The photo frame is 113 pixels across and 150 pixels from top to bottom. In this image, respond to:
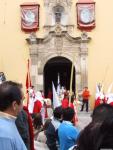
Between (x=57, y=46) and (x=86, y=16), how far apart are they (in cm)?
215

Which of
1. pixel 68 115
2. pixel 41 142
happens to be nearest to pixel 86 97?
pixel 41 142

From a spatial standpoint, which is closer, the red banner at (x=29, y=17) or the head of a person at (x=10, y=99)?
the head of a person at (x=10, y=99)

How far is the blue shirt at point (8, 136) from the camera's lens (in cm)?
359

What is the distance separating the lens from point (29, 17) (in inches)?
1151

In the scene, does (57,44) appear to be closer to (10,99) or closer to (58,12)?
(58,12)

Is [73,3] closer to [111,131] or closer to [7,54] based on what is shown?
[7,54]

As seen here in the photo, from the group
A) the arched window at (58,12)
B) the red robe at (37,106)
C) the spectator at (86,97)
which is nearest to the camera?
the red robe at (37,106)

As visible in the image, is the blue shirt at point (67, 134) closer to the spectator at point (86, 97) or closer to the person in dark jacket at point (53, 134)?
the person in dark jacket at point (53, 134)

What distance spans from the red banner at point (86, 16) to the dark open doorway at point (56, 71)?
6.57 feet

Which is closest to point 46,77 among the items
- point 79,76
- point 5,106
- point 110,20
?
point 79,76

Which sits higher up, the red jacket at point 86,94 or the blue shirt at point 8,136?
the blue shirt at point 8,136

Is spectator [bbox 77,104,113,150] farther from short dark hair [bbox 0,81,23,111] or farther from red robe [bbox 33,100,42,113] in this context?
red robe [bbox 33,100,42,113]

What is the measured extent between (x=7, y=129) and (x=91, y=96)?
958 inches

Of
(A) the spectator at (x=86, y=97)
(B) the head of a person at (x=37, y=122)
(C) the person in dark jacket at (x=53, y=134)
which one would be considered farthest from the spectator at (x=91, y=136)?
(A) the spectator at (x=86, y=97)
